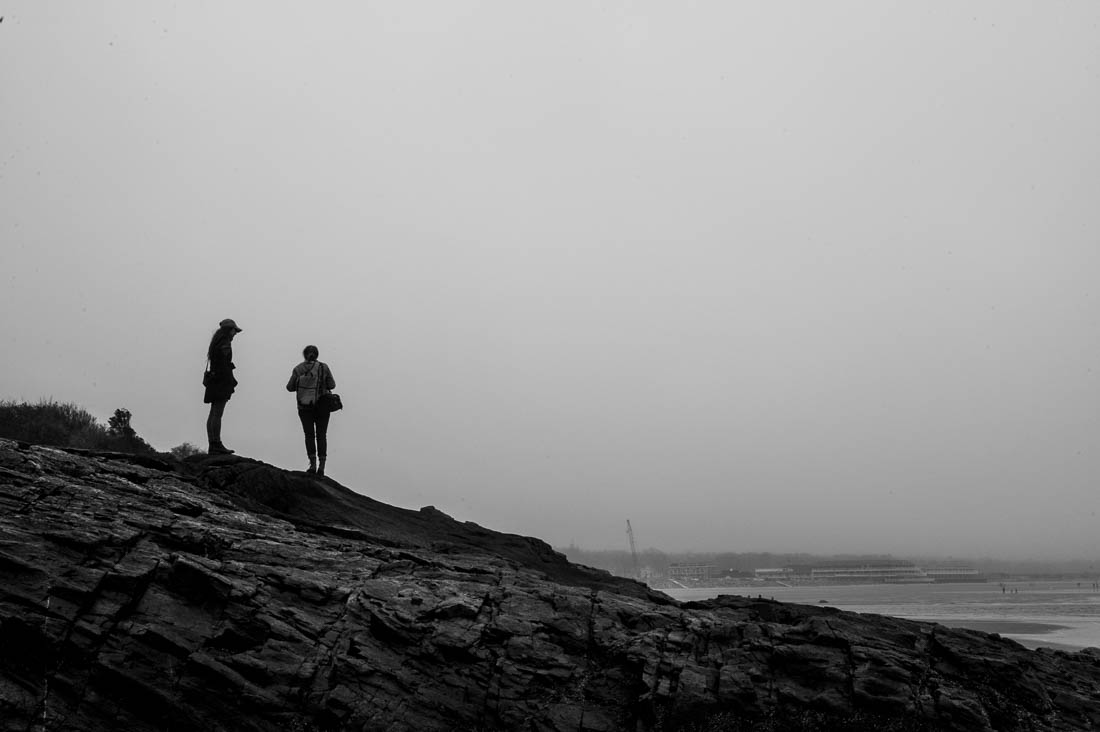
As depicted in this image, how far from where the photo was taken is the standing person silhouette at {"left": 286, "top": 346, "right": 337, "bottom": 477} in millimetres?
20125

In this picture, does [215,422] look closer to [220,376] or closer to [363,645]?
[220,376]

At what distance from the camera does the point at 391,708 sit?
1260 centimetres

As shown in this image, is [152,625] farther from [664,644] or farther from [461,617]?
[664,644]

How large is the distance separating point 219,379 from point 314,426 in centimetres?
302

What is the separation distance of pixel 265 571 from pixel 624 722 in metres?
8.04

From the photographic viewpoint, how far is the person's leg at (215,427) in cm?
1975

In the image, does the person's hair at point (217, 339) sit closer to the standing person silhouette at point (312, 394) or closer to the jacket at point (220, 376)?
the jacket at point (220, 376)

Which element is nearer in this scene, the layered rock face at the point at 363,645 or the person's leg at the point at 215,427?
the layered rock face at the point at 363,645

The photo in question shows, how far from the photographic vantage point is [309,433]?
20562 millimetres

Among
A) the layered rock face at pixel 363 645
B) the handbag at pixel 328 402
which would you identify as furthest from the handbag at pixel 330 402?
the layered rock face at pixel 363 645

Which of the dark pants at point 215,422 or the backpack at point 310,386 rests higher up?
the backpack at point 310,386

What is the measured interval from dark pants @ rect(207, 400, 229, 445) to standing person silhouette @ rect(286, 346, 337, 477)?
6.32ft

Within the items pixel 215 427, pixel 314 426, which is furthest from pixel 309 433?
pixel 215 427

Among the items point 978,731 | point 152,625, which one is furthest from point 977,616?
point 152,625
